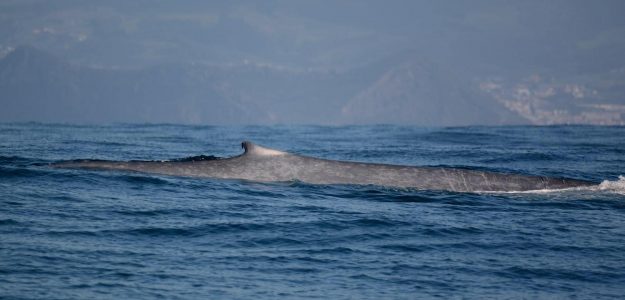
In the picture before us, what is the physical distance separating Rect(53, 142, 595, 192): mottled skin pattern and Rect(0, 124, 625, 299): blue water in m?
0.26

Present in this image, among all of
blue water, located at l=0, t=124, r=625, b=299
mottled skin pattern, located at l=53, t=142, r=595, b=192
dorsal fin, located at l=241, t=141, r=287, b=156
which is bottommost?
blue water, located at l=0, t=124, r=625, b=299

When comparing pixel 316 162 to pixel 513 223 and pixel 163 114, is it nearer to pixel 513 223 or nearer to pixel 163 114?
pixel 513 223

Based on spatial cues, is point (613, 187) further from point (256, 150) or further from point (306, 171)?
point (256, 150)

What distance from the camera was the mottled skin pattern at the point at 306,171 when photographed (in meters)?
14.6

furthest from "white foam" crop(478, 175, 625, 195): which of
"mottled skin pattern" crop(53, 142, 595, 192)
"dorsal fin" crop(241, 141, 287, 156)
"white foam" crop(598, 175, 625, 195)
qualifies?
"dorsal fin" crop(241, 141, 287, 156)

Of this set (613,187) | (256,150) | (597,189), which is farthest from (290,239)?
(613,187)

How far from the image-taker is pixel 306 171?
14828 millimetres

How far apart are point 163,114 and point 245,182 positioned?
603ft

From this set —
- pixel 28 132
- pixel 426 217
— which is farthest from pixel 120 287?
pixel 28 132

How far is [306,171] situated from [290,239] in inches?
147

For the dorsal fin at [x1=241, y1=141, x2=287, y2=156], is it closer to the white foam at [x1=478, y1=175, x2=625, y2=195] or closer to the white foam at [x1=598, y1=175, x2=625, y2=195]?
the white foam at [x1=478, y1=175, x2=625, y2=195]

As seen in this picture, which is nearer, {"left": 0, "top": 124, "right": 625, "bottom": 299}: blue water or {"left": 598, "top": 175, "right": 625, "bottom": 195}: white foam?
{"left": 0, "top": 124, "right": 625, "bottom": 299}: blue water

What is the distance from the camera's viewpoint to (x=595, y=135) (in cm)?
3872

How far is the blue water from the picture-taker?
8.93 meters
